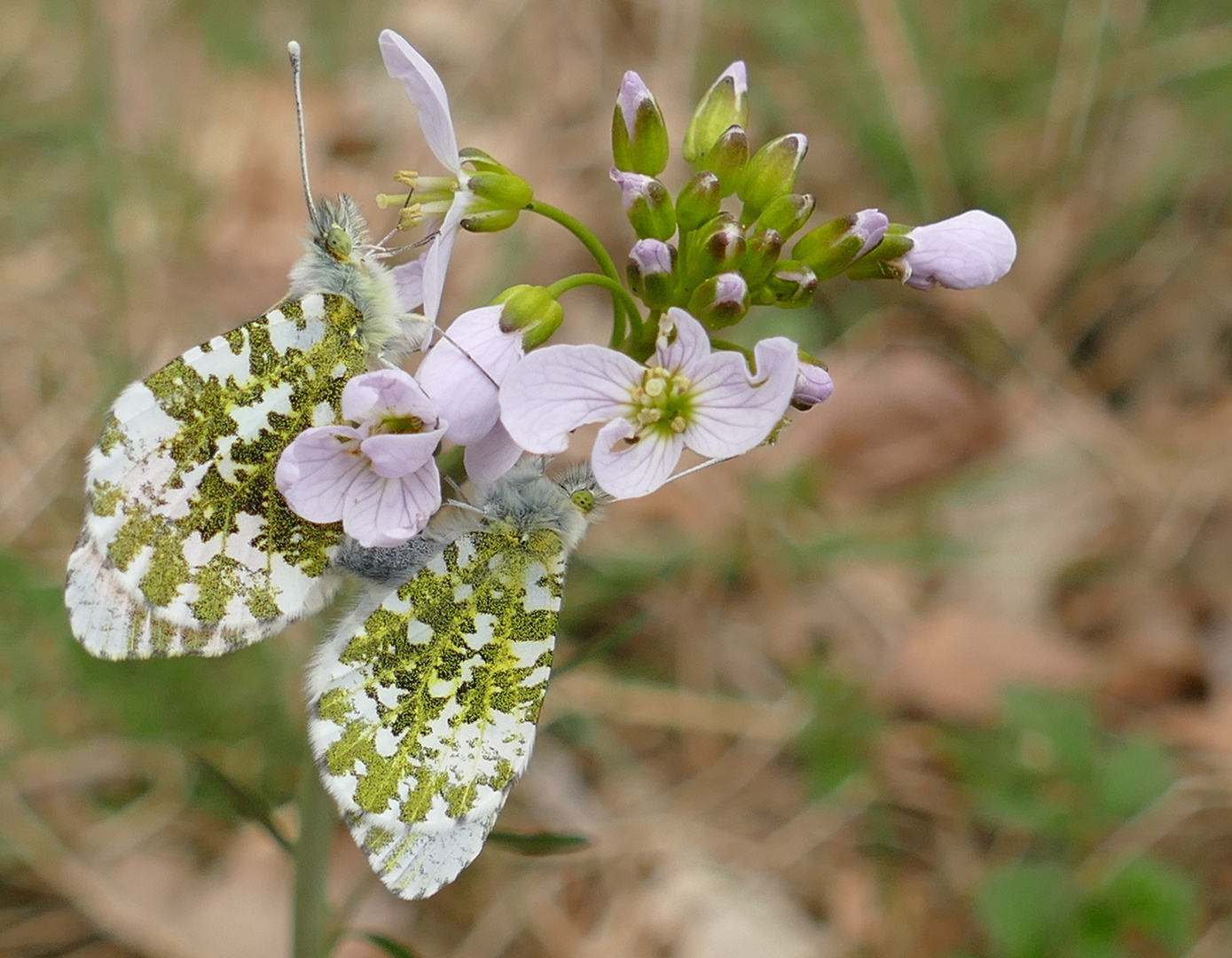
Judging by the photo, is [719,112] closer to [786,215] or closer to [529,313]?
[786,215]

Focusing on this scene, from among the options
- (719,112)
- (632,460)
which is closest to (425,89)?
(719,112)

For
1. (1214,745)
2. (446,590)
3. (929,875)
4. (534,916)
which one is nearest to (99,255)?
(534,916)

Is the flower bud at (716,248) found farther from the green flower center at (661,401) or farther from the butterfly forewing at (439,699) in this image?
the butterfly forewing at (439,699)

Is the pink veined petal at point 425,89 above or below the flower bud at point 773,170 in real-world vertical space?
above

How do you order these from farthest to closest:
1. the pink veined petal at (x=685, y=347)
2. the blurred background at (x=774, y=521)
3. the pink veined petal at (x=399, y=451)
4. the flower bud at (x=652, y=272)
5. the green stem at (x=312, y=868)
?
the blurred background at (x=774, y=521), the green stem at (x=312, y=868), the flower bud at (x=652, y=272), the pink veined petal at (x=685, y=347), the pink veined petal at (x=399, y=451)

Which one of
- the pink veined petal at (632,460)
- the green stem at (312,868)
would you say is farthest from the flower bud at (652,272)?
the green stem at (312,868)

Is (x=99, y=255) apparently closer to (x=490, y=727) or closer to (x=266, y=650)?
(x=266, y=650)
